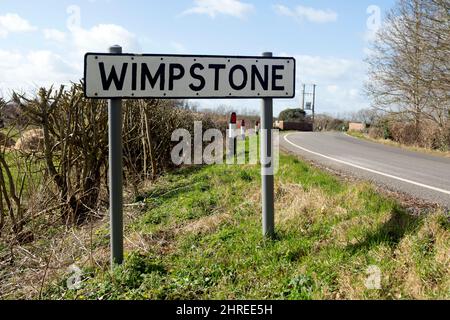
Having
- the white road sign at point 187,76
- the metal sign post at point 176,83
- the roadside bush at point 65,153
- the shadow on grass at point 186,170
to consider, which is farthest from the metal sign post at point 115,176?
the shadow on grass at point 186,170

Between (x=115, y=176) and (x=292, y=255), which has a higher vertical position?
(x=115, y=176)

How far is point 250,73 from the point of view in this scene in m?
4.05

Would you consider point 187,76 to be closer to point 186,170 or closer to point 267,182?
point 267,182

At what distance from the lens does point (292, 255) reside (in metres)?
3.71

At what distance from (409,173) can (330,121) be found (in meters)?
48.0

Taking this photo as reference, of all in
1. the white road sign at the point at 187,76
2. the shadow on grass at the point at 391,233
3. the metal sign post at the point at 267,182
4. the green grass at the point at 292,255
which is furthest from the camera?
the metal sign post at the point at 267,182

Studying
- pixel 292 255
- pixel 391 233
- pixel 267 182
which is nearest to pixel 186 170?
pixel 267 182

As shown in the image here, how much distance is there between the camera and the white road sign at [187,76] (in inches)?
146

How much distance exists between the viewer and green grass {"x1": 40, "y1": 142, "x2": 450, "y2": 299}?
3.09 metres

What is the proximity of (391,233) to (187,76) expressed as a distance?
2.42 m

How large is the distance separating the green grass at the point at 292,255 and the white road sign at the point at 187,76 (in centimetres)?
148

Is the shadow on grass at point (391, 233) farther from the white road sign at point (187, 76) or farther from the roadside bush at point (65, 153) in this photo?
the roadside bush at point (65, 153)

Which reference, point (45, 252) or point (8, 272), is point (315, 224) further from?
point (8, 272)

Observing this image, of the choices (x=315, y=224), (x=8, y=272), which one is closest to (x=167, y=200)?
(x=8, y=272)
